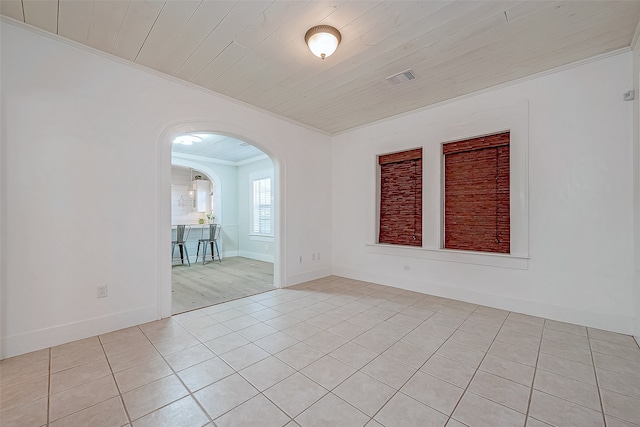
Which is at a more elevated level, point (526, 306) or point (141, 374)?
point (526, 306)

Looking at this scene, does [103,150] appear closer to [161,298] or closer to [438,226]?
[161,298]

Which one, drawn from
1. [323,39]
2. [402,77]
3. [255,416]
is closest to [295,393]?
[255,416]

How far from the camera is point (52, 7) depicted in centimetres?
215

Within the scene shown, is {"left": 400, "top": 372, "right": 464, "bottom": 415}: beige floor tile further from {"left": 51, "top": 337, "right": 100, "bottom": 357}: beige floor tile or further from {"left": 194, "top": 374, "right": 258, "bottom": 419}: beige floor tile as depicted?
{"left": 51, "top": 337, "right": 100, "bottom": 357}: beige floor tile

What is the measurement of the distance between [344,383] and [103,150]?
3171 mm

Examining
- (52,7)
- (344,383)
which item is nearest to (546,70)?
(344,383)

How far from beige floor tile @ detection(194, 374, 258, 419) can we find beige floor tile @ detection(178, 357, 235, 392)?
6 centimetres

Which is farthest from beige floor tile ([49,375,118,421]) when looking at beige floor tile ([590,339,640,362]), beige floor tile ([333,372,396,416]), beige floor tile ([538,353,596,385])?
beige floor tile ([590,339,640,362])

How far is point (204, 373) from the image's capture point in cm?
207

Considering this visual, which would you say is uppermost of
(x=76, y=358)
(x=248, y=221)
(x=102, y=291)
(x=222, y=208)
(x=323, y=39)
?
(x=323, y=39)

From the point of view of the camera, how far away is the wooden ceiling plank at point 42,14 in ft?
6.92

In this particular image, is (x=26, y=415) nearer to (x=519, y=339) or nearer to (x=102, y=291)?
(x=102, y=291)

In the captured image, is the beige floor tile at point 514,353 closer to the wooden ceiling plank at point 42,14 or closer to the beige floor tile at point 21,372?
the beige floor tile at point 21,372

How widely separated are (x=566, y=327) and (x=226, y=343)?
3541 millimetres
